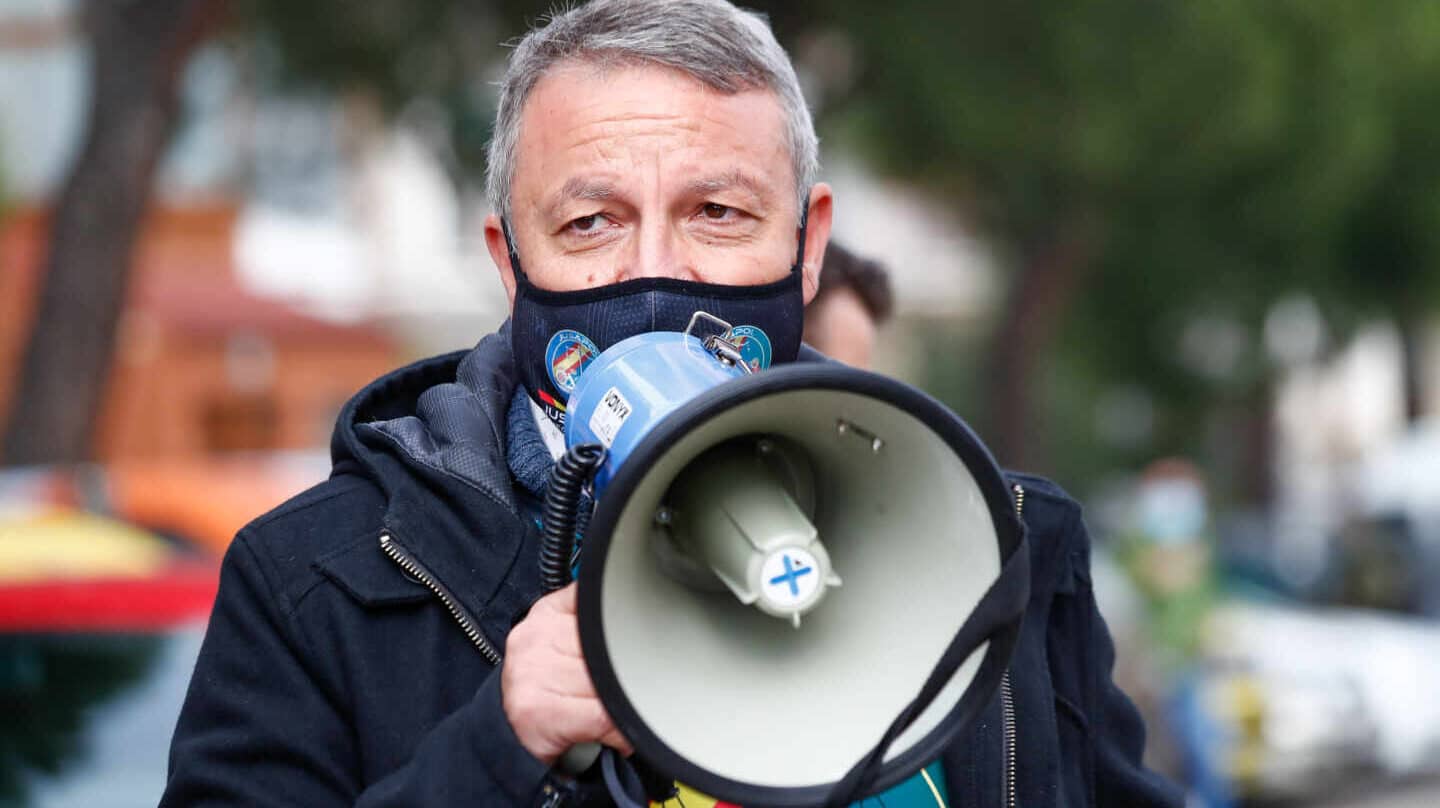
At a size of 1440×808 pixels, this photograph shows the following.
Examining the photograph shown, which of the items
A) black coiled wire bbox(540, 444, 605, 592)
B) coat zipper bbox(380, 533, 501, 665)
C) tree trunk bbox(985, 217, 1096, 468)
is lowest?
tree trunk bbox(985, 217, 1096, 468)

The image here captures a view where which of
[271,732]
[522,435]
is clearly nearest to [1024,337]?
[522,435]

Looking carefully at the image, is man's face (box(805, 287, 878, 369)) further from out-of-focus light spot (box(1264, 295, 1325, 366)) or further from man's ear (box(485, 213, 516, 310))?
out-of-focus light spot (box(1264, 295, 1325, 366))

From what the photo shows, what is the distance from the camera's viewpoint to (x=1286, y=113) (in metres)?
15.3

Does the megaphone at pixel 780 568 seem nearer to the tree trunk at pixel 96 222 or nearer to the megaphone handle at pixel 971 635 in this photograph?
the megaphone handle at pixel 971 635

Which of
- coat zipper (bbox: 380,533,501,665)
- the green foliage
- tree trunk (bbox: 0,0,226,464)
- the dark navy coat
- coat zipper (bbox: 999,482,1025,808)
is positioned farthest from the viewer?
the green foliage

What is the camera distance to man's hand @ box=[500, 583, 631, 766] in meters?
1.45

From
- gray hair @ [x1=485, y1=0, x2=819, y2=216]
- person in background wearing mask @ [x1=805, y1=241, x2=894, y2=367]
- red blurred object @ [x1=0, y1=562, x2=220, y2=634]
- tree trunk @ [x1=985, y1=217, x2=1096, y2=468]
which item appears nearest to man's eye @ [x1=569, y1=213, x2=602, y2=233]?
gray hair @ [x1=485, y1=0, x2=819, y2=216]

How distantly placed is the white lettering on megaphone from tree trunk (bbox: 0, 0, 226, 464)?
26.2 ft

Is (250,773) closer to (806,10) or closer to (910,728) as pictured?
(910,728)

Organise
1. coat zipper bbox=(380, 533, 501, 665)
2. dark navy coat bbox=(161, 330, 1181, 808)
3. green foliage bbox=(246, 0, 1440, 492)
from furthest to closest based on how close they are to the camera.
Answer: green foliage bbox=(246, 0, 1440, 492), coat zipper bbox=(380, 533, 501, 665), dark navy coat bbox=(161, 330, 1181, 808)

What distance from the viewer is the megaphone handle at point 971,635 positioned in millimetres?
1465

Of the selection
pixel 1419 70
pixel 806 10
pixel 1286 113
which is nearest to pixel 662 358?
pixel 806 10

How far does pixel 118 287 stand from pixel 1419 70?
42.8 ft

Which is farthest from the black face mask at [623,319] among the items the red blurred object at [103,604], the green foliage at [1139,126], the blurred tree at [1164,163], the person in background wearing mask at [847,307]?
the blurred tree at [1164,163]
